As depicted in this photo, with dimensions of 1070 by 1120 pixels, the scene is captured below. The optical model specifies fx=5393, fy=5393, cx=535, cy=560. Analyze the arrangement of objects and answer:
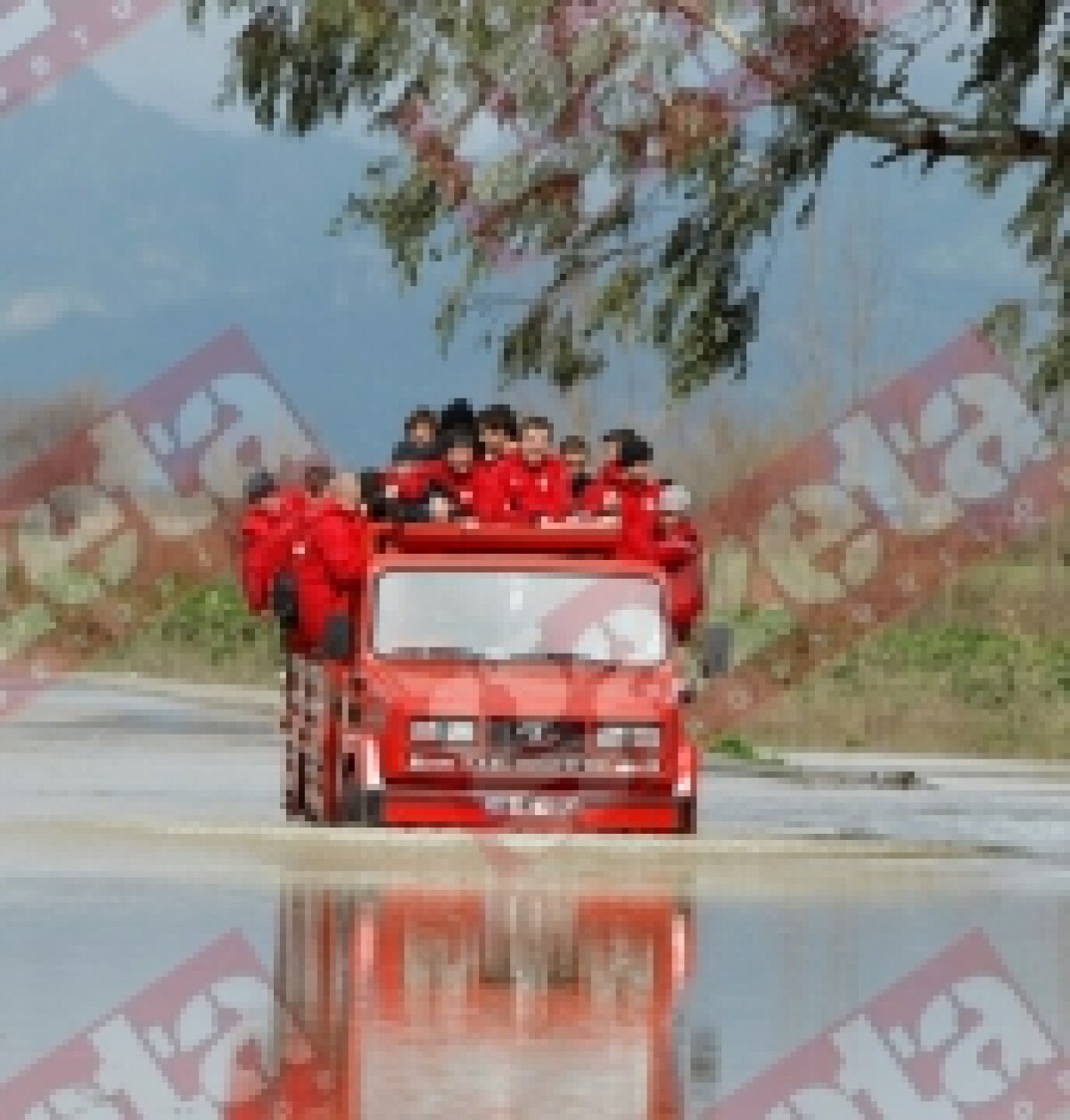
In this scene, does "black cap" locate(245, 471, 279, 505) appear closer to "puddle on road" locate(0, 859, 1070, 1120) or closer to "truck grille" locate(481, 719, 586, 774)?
"truck grille" locate(481, 719, 586, 774)

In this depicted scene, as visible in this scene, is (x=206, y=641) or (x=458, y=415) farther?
(x=206, y=641)

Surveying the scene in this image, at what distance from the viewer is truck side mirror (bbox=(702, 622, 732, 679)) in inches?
1139

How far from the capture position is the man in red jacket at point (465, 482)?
102ft

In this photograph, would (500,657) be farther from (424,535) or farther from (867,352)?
(867,352)

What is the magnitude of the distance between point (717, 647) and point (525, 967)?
28.1ft

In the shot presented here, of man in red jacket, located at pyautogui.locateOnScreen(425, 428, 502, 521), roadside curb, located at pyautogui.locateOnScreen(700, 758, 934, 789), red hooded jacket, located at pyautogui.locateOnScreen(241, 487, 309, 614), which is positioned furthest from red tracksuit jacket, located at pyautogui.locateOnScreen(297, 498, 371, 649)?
roadside curb, located at pyautogui.locateOnScreen(700, 758, 934, 789)

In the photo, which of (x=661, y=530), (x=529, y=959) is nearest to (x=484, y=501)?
(x=661, y=530)

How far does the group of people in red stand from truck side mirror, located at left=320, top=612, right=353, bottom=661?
77cm

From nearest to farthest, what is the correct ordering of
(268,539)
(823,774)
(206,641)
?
(268,539) → (823,774) → (206,641)

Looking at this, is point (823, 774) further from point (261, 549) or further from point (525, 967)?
point (525, 967)

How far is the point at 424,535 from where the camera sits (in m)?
30.0

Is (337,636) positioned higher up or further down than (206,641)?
further down

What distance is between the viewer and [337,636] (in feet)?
94.5

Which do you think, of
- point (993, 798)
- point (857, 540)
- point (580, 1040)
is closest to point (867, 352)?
point (857, 540)
